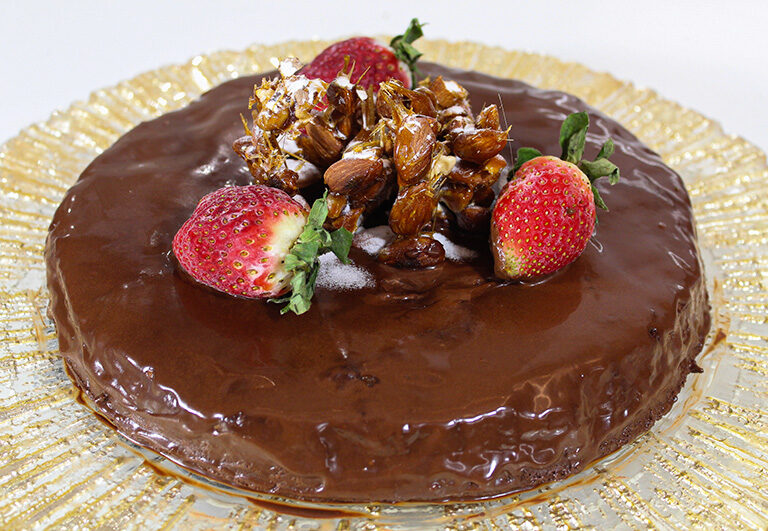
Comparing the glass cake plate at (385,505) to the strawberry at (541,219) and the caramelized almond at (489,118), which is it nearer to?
the strawberry at (541,219)

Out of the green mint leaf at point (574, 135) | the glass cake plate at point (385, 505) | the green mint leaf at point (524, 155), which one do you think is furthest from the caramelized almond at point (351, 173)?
the glass cake plate at point (385, 505)

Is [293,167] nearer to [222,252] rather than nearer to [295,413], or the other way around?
[222,252]

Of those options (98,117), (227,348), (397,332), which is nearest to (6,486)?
(227,348)

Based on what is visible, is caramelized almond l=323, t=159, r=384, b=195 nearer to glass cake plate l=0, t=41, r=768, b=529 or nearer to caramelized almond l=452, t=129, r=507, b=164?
caramelized almond l=452, t=129, r=507, b=164

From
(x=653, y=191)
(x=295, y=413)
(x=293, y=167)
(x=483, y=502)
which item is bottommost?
(x=483, y=502)

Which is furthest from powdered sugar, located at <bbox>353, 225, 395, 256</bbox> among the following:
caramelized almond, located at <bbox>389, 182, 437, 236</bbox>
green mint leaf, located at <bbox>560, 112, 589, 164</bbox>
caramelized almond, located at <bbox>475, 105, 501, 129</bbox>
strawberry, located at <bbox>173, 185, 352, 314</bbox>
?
green mint leaf, located at <bbox>560, 112, 589, 164</bbox>

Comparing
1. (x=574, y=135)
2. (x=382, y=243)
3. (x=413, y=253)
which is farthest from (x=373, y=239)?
(x=574, y=135)

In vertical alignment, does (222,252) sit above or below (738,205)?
above
